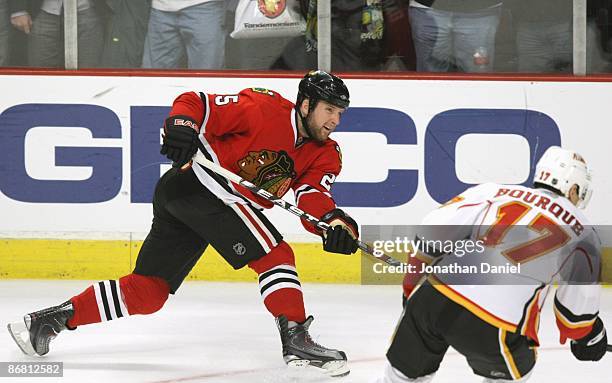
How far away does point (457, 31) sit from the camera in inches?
199

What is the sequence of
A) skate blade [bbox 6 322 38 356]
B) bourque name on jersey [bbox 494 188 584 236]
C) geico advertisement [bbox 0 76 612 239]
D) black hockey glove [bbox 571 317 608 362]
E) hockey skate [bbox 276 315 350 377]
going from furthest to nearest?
geico advertisement [bbox 0 76 612 239]
skate blade [bbox 6 322 38 356]
hockey skate [bbox 276 315 350 377]
black hockey glove [bbox 571 317 608 362]
bourque name on jersey [bbox 494 188 584 236]

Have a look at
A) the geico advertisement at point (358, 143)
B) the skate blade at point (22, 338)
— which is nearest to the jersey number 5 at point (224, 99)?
the skate blade at point (22, 338)

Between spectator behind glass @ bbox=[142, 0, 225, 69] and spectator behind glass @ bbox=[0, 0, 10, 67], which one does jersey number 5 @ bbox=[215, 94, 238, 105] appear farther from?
spectator behind glass @ bbox=[0, 0, 10, 67]

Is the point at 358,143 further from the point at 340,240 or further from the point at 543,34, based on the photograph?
the point at 340,240

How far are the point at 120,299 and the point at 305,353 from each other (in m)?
0.61

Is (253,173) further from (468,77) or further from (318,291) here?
(468,77)

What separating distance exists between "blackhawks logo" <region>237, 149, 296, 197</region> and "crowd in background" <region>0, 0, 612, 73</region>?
169 cm

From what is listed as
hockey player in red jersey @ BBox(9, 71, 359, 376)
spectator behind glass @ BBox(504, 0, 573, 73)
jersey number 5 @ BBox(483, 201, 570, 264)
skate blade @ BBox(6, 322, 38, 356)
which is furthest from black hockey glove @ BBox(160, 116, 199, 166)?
spectator behind glass @ BBox(504, 0, 573, 73)

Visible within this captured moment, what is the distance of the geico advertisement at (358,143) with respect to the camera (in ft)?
16.1

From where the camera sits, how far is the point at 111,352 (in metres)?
3.61

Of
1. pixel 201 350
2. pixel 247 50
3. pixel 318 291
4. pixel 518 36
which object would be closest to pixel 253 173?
pixel 201 350

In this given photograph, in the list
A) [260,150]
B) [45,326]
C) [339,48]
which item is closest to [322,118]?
[260,150]

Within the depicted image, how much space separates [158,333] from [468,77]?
1.91 metres

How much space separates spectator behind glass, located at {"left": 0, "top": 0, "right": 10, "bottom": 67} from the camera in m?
5.09
